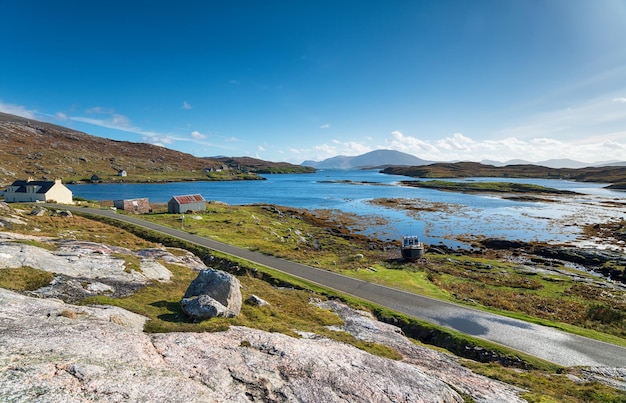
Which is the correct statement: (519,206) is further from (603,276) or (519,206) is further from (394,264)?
(394,264)

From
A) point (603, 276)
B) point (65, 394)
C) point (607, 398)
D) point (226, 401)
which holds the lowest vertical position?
point (603, 276)

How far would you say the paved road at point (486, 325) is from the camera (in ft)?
73.6

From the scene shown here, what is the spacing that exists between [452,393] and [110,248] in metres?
32.9

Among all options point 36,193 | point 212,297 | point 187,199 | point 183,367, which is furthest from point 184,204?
point 183,367

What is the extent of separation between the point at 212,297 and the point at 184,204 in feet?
199

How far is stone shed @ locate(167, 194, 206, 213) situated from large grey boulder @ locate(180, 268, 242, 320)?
192ft

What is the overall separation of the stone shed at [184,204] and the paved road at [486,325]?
137 feet

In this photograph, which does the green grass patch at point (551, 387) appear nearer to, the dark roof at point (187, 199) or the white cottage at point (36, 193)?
the dark roof at point (187, 199)

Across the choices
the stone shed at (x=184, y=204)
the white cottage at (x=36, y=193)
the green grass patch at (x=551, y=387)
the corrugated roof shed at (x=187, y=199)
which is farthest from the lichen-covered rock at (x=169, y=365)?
the white cottage at (x=36, y=193)

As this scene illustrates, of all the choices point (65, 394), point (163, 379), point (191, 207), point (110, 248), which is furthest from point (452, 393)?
point (191, 207)

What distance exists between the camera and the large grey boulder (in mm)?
18172

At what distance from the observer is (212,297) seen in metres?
19.9

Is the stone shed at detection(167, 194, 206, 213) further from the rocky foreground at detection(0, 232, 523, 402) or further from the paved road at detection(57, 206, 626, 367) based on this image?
the rocky foreground at detection(0, 232, 523, 402)

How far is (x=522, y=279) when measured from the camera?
145 feet
